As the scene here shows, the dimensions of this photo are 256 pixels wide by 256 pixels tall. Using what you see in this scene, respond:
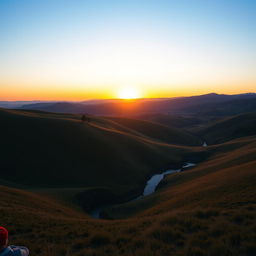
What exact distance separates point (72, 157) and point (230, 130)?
118534 mm

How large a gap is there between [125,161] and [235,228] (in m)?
53.9

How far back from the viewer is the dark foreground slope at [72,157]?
1983 inches

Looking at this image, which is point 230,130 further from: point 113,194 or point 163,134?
point 113,194

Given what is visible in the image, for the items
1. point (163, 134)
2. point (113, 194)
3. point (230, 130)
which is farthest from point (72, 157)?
point (230, 130)

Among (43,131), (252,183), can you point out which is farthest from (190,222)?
(43,131)

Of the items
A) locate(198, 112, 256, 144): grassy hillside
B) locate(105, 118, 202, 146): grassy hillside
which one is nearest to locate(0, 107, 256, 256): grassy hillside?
locate(105, 118, 202, 146): grassy hillside

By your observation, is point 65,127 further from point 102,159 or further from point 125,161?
point 125,161

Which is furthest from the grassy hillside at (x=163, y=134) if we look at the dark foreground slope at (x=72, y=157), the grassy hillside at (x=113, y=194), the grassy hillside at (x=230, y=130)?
the dark foreground slope at (x=72, y=157)

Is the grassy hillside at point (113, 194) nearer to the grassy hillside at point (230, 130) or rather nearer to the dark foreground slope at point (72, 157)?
the dark foreground slope at point (72, 157)

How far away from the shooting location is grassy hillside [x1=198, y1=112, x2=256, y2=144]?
130 meters

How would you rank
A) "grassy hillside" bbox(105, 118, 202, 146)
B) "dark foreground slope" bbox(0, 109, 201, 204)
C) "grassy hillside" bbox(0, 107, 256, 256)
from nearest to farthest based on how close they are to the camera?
"grassy hillside" bbox(0, 107, 256, 256) → "dark foreground slope" bbox(0, 109, 201, 204) → "grassy hillside" bbox(105, 118, 202, 146)

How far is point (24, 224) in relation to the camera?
635 inches

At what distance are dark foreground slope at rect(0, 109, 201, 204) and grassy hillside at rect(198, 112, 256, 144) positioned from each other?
61969 mm

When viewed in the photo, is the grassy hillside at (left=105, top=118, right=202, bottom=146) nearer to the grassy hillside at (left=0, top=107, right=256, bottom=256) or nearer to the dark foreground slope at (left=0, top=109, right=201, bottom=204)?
the grassy hillside at (left=0, top=107, right=256, bottom=256)
